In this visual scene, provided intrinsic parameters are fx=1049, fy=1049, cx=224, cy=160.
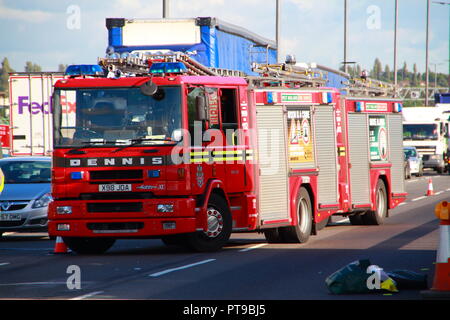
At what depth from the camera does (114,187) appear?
51.1ft

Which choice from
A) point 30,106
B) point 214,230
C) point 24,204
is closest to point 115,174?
point 214,230

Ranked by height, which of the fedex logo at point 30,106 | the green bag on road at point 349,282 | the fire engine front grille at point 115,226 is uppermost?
the fedex logo at point 30,106

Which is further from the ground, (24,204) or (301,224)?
(24,204)

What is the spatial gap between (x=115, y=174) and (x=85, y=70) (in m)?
1.80

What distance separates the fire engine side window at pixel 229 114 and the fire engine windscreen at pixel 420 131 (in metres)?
40.3

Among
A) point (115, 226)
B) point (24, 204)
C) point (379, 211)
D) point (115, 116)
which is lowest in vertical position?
point (379, 211)

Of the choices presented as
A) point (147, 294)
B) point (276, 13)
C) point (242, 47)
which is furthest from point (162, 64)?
point (276, 13)

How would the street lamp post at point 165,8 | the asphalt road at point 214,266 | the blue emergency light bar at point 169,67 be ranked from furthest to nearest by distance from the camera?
the street lamp post at point 165,8 < the blue emergency light bar at point 169,67 < the asphalt road at point 214,266

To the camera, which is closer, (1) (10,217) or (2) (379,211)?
(1) (10,217)

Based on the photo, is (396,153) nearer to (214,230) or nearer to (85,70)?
(214,230)

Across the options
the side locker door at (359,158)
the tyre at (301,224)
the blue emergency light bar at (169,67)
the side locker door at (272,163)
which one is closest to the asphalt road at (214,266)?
the tyre at (301,224)

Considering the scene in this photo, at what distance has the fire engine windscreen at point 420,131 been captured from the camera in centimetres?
5549

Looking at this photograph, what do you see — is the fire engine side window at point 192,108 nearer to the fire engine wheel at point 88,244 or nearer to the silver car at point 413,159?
the fire engine wheel at point 88,244
